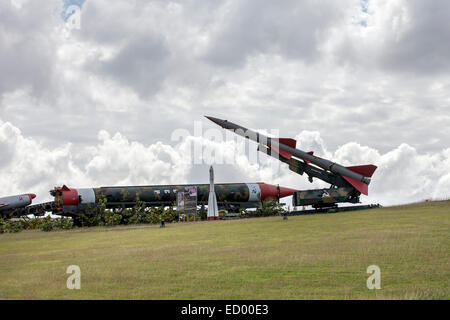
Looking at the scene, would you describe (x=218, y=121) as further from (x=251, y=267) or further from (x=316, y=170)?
(x=251, y=267)

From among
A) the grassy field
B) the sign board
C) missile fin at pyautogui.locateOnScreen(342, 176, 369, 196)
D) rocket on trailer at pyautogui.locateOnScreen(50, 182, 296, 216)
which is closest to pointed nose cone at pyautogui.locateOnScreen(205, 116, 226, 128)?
the sign board

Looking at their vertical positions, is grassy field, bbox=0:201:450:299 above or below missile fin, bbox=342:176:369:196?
below

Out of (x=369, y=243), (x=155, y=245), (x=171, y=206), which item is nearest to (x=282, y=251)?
(x=369, y=243)

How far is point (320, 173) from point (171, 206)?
465 inches

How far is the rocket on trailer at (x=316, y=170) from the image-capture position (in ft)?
96.9

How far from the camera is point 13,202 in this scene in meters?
37.5

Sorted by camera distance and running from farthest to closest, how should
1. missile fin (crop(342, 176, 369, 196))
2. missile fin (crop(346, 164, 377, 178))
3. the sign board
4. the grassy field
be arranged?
1. the sign board
2. missile fin (crop(346, 164, 377, 178))
3. missile fin (crop(342, 176, 369, 196))
4. the grassy field

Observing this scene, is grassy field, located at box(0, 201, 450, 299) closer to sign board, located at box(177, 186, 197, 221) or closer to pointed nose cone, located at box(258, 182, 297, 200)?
sign board, located at box(177, 186, 197, 221)

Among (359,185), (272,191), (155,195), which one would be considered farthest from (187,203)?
(359,185)

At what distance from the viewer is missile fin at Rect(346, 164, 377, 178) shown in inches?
1156

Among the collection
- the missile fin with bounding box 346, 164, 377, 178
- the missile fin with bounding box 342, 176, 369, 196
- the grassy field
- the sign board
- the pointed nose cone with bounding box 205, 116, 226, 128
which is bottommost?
the grassy field

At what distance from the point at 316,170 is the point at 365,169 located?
3031 millimetres

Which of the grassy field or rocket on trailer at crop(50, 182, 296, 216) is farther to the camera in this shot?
rocket on trailer at crop(50, 182, 296, 216)

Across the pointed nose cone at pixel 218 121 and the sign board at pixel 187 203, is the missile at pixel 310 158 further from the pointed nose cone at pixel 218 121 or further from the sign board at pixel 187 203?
the sign board at pixel 187 203
